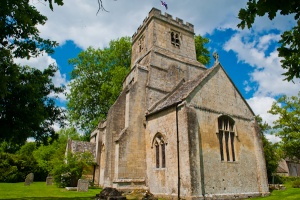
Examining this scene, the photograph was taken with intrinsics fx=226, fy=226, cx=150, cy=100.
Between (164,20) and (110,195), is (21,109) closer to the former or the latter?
(110,195)

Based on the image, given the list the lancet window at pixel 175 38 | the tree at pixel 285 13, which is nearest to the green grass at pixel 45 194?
the tree at pixel 285 13

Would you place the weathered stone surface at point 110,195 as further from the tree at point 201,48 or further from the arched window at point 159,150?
the tree at point 201,48

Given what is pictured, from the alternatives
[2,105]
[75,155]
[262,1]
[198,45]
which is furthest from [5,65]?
[198,45]

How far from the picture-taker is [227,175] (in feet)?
50.8

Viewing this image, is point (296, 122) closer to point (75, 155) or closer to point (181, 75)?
point (181, 75)

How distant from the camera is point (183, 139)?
14.4m

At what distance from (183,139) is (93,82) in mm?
23644

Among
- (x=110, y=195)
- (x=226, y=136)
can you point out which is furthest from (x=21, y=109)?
(x=226, y=136)

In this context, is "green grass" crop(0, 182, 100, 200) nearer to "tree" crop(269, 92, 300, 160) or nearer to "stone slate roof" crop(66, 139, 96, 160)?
"stone slate roof" crop(66, 139, 96, 160)

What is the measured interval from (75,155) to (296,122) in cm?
2557

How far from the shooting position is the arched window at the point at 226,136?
16.3 meters

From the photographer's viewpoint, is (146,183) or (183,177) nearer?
(183,177)

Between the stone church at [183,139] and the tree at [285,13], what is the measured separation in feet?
34.2

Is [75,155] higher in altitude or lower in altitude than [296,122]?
lower
